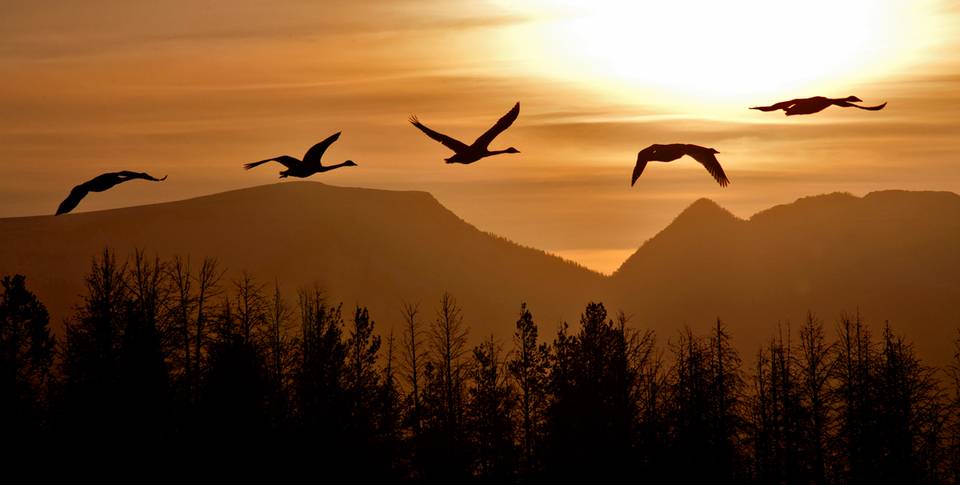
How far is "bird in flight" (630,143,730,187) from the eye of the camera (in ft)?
93.7

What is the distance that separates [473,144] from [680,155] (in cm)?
418

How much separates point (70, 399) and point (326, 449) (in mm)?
9164

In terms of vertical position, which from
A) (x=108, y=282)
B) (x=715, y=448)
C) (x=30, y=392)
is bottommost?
(x=715, y=448)

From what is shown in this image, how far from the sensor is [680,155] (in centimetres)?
2912

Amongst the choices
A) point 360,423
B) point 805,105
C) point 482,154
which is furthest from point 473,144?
point 360,423

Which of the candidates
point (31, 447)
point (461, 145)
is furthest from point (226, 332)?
point (461, 145)

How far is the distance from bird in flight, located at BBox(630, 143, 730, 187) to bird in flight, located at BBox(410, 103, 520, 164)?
2.88m

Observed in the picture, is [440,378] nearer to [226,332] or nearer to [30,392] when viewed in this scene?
[226,332]

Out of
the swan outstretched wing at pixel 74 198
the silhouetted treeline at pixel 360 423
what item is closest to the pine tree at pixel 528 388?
the silhouetted treeline at pixel 360 423

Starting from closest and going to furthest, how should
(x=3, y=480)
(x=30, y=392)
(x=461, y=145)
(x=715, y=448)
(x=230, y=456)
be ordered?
1. (x=461, y=145)
2. (x=3, y=480)
3. (x=230, y=456)
4. (x=30, y=392)
5. (x=715, y=448)

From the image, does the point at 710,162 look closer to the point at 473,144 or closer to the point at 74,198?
the point at 473,144

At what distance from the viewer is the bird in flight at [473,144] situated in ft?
94.8

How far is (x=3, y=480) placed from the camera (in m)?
45.8

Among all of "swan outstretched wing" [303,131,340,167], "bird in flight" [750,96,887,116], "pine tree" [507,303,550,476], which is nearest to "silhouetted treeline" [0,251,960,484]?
"pine tree" [507,303,550,476]
